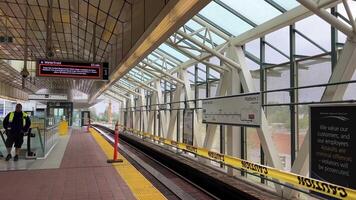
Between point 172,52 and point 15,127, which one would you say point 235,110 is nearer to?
point 15,127

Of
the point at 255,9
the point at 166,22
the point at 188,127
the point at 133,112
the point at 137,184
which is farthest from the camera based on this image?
the point at 133,112

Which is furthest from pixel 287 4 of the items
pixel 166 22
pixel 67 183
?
pixel 67 183

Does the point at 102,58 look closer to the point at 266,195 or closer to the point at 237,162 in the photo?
the point at 237,162

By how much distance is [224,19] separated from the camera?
10.6m

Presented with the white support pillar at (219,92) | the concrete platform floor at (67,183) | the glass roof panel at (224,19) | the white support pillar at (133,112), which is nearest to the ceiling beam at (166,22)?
the glass roof panel at (224,19)

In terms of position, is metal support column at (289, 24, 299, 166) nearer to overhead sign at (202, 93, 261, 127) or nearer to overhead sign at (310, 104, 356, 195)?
overhead sign at (202, 93, 261, 127)

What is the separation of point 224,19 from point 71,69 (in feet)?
19.0

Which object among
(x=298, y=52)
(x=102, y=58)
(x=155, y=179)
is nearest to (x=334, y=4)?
(x=298, y=52)

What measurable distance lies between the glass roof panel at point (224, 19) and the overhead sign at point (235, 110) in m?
2.18

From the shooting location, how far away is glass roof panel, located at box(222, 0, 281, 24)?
8906 millimetres

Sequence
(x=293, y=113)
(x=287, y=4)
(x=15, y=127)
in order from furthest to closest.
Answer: (x=15, y=127), (x=287, y=4), (x=293, y=113)

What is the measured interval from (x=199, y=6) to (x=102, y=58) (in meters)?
17.4

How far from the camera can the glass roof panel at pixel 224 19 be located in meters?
10.2

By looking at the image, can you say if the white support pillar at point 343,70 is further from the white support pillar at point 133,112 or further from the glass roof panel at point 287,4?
the white support pillar at point 133,112
